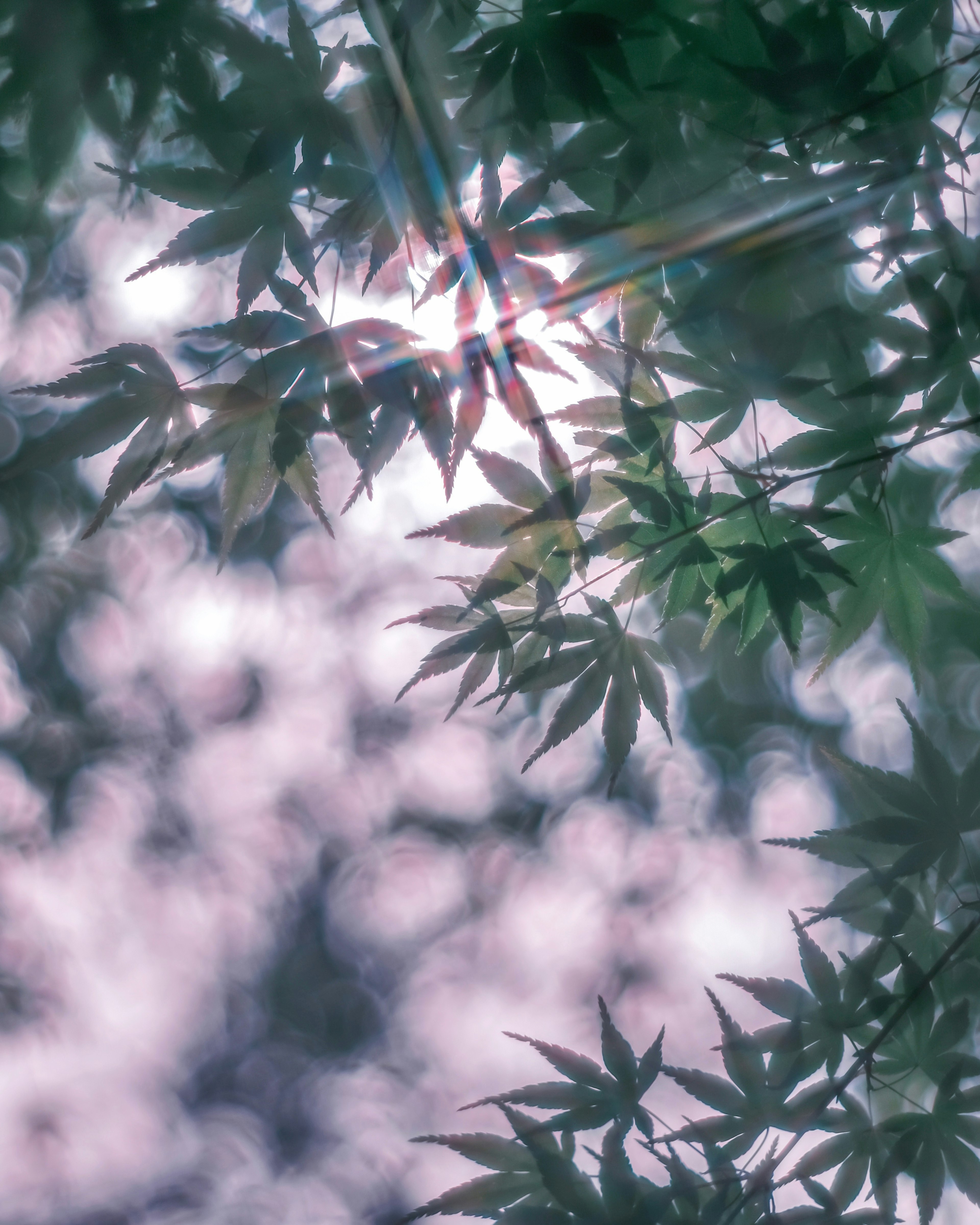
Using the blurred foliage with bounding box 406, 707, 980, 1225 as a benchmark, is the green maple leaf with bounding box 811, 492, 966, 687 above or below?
above

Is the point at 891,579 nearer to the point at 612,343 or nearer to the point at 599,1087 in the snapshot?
the point at 612,343

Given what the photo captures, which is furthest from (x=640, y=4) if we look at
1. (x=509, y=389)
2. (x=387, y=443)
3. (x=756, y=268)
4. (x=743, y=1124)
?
(x=743, y=1124)

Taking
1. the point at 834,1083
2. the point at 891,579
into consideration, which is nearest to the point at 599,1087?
the point at 834,1083

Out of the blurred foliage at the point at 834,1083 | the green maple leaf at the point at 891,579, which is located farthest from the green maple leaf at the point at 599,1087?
the green maple leaf at the point at 891,579

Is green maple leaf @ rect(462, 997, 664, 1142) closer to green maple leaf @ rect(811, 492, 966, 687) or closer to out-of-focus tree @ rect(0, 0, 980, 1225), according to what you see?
out-of-focus tree @ rect(0, 0, 980, 1225)

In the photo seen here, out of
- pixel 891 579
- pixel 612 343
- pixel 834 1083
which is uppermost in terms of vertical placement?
pixel 612 343

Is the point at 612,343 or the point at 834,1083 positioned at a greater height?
the point at 612,343

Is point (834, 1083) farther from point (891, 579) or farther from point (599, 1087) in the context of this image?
point (891, 579)

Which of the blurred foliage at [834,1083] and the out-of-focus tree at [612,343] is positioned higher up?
the out-of-focus tree at [612,343]

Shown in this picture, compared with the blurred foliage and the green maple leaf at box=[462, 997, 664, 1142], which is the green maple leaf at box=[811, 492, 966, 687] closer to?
the blurred foliage

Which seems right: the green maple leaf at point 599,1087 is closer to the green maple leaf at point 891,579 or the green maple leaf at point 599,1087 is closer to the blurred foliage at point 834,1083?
the blurred foliage at point 834,1083

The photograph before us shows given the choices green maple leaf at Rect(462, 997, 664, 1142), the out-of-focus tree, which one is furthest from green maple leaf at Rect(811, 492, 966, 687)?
green maple leaf at Rect(462, 997, 664, 1142)

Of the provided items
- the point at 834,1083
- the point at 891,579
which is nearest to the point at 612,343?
the point at 891,579

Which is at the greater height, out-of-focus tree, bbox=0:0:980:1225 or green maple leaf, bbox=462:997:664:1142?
out-of-focus tree, bbox=0:0:980:1225
